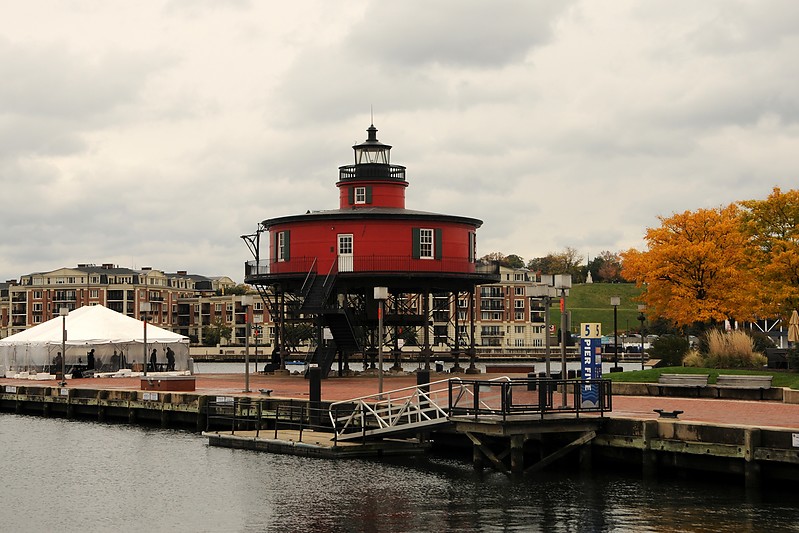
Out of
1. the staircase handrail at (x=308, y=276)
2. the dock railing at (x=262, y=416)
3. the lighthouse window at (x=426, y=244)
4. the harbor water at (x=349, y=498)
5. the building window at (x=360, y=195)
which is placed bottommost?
the harbor water at (x=349, y=498)

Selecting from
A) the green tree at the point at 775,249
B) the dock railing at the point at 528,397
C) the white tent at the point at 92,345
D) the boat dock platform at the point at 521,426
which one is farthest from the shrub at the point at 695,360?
the white tent at the point at 92,345

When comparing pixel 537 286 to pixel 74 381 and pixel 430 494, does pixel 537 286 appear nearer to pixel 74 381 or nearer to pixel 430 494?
pixel 430 494

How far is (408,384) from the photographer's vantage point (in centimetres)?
5225

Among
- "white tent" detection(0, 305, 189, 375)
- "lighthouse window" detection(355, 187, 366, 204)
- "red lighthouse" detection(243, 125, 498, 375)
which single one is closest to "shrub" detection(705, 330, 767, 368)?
"red lighthouse" detection(243, 125, 498, 375)

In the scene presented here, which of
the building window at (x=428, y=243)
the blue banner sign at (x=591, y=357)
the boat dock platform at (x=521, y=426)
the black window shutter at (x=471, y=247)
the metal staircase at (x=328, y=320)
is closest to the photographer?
the boat dock platform at (x=521, y=426)

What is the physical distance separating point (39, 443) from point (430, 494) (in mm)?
19434

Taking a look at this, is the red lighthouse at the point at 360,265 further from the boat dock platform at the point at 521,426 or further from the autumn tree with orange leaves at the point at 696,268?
the boat dock platform at the point at 521,426

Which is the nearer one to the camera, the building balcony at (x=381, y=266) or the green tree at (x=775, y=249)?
the green tree at (x=775, y=249)

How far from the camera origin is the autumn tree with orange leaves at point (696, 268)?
60375mm

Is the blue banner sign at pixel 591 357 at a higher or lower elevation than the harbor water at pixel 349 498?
higher

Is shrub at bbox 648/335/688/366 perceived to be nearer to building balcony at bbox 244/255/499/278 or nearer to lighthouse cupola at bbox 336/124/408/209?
building balcony at bbox 244/255/499/278

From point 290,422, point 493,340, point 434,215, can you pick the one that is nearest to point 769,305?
point 434,215

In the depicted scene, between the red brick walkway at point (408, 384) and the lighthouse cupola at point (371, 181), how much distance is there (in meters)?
11.3

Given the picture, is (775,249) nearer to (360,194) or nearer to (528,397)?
(360,194)
